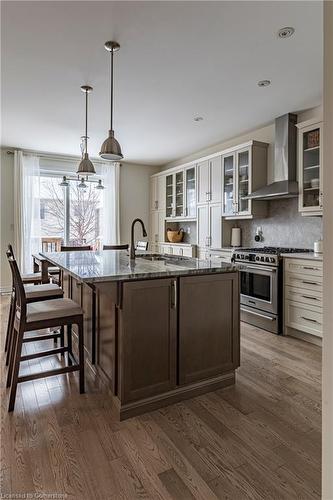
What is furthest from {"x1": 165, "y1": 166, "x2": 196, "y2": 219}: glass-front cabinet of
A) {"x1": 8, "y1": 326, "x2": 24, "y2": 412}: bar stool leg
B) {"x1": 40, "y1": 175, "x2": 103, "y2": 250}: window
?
{"x1": 8, "y1": 326, "x2": 24, "y2": 412}: bar stool leg

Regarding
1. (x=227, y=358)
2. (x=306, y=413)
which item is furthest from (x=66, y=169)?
(x=306, y=413)

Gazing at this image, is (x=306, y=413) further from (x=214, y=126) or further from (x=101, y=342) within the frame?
(x=214, y=126)

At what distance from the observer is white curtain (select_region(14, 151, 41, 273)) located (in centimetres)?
554

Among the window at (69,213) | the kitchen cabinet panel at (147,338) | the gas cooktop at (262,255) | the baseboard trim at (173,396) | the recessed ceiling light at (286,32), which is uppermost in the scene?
the recessed ceiling light at (286,32)

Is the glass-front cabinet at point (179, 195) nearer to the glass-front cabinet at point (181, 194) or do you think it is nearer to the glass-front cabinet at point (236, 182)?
the glass-front cabinet at point (181, 194)

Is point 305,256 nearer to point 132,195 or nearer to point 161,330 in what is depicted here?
point 161,330

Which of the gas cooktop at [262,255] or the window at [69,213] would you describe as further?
the window at [69,213]

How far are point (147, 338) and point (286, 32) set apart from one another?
2.48m

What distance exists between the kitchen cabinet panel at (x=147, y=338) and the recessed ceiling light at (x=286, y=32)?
81.2 inches

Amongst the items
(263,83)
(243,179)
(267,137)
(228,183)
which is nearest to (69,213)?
(228,183)

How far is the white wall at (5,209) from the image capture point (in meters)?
5.57

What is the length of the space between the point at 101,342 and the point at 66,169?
4.73 m

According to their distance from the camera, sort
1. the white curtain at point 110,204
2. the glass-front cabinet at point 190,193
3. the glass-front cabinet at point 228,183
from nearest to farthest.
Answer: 1. the glass-front cabinet at point 228,183
2. the glass-front cabinet at point 190,193
3. the white curtain at point 110,204

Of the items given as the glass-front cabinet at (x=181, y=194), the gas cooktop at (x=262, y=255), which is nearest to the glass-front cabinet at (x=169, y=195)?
the glass-front cabinet at (x=181, y=194)
